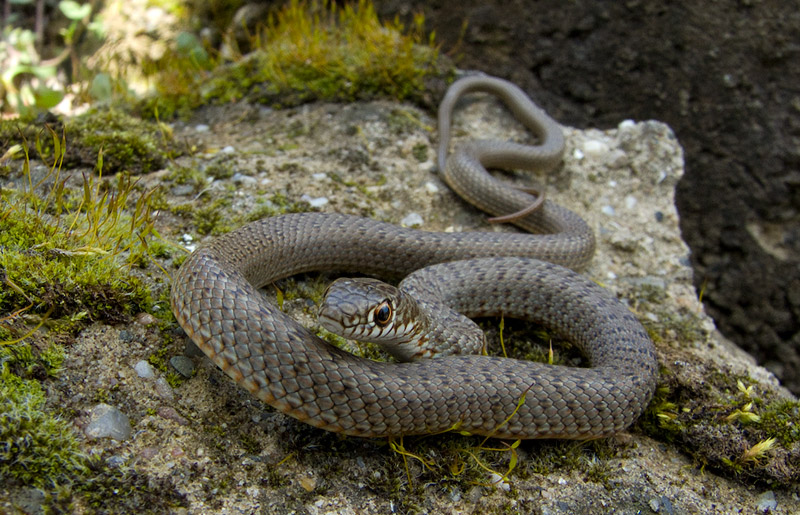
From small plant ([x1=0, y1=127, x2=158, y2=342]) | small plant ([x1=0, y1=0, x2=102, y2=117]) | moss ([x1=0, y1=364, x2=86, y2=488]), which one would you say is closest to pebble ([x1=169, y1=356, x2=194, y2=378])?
small plant ([x1=0, y1=127, x2=158, y2=342])

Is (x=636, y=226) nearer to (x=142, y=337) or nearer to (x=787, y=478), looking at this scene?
(x=787, y=478)

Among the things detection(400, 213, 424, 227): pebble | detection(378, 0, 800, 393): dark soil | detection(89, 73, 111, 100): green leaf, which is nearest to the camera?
detection(400, 213, 424, 227): pebble

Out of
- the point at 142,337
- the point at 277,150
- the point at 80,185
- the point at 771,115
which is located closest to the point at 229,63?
the point at 277,150

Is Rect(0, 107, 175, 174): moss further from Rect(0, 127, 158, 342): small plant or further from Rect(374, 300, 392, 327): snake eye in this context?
Rect(374, 300, 392, 327): snake eye

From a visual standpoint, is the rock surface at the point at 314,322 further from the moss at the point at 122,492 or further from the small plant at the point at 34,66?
the small plant at the point at 34,66

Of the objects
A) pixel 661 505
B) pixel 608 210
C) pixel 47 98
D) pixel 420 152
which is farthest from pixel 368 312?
pixel 47 98
